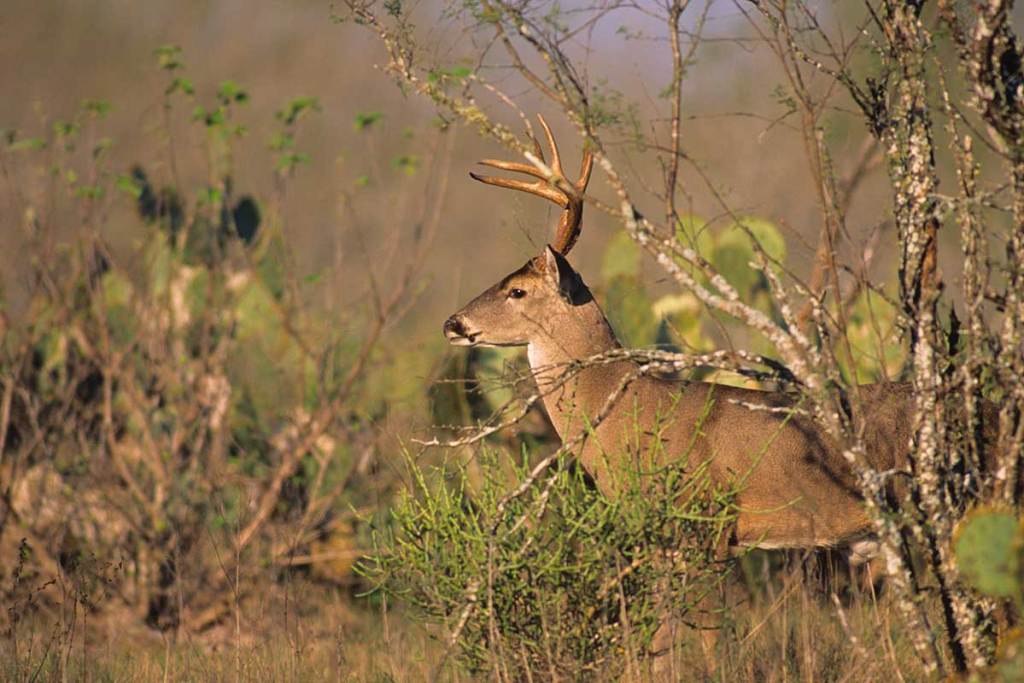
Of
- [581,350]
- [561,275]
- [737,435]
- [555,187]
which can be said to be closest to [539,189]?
[555,187]

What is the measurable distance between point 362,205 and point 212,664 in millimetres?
17620

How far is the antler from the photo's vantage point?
5.32 metres

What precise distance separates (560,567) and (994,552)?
158cm

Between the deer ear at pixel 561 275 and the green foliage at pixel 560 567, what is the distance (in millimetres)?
1360

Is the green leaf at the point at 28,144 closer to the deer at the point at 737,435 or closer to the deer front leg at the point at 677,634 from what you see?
the deer at the point at 737,435

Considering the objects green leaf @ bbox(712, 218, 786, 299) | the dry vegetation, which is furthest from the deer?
green leaf @ bbox(712, 218, 786, 299)

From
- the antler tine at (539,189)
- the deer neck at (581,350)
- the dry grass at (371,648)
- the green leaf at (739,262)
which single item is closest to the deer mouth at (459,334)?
the deer neck at (581,350)

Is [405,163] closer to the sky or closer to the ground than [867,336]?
closer to the sky

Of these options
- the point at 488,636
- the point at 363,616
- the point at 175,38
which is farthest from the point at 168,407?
the point at 175,38

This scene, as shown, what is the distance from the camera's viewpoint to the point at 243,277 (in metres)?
8.52

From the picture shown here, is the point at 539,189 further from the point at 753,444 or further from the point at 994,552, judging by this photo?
the point at 994,552

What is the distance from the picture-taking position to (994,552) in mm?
3295

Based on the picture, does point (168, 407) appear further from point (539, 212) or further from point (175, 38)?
point (175, 38)

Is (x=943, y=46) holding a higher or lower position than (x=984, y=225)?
higher
